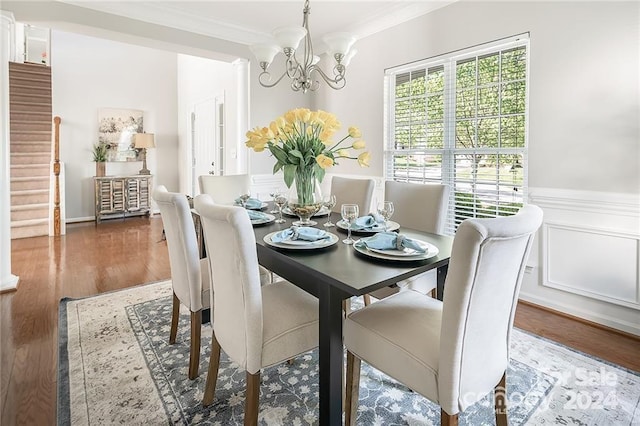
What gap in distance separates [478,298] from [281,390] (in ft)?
3.81

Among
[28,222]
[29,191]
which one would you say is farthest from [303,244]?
[29,191]

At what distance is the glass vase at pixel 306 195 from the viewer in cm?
203

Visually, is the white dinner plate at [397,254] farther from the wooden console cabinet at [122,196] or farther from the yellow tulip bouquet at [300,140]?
the wooden console cabinet at [122,196]

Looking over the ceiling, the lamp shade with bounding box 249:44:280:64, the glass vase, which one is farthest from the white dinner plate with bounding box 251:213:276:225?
the ceiling

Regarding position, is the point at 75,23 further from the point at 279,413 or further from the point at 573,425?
the point at 573,425

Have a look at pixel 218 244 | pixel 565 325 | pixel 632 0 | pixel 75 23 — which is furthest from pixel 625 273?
pixel 75 23

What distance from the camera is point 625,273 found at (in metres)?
2.35

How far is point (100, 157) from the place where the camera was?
21.3ft

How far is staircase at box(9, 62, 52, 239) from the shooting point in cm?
536

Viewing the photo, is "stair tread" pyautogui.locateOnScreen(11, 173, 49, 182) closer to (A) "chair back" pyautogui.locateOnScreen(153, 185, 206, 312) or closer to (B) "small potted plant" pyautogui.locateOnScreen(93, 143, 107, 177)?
(B) "small potted plant" pyautogui.locateOnScreen(93, 143, 107, 177)

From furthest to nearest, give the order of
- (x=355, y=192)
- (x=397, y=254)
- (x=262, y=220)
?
(x=355, y=192) → (x=262, y=220) → (x=397, y=254)

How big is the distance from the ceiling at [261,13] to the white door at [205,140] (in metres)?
1.79

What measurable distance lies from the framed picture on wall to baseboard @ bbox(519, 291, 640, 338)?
22.4 feet

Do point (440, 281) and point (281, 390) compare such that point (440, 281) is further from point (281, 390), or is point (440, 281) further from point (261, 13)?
point (261, 13)
